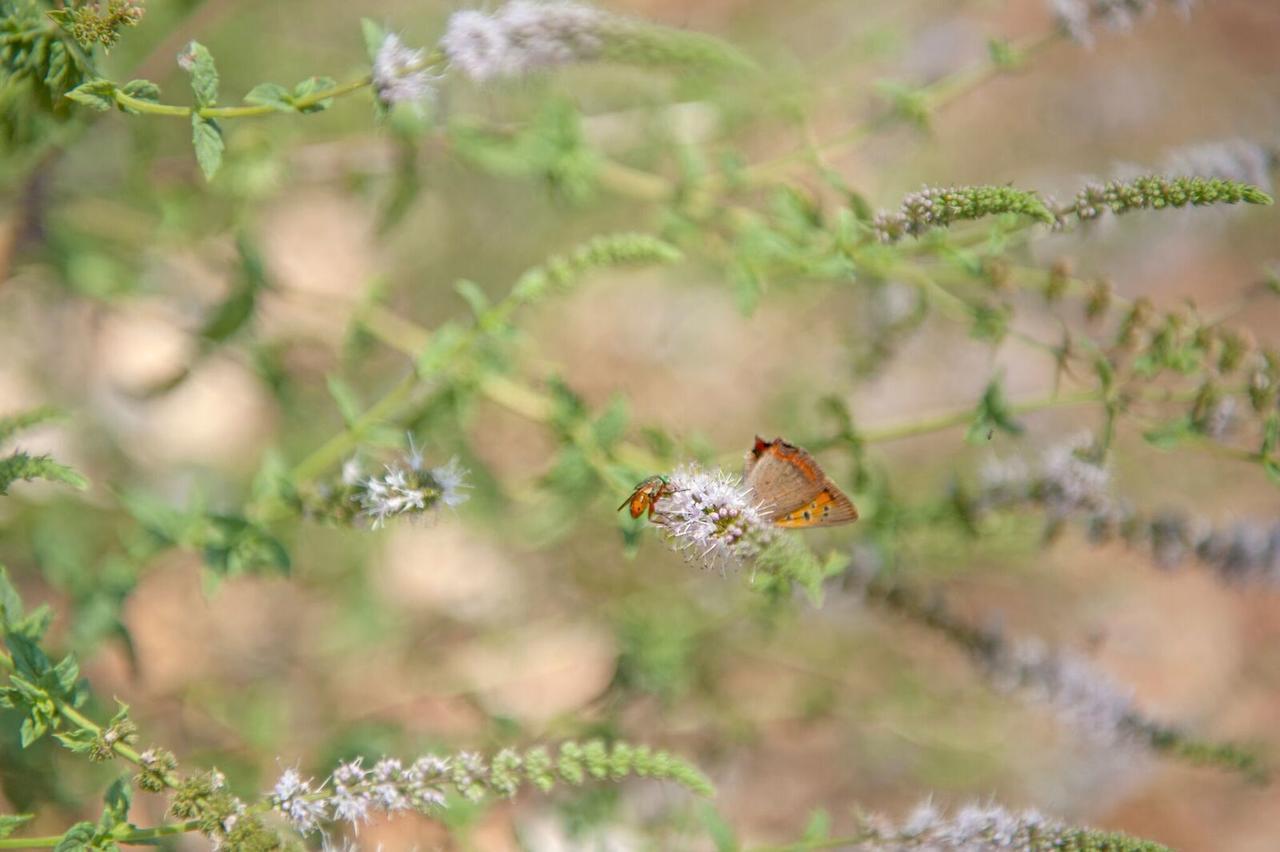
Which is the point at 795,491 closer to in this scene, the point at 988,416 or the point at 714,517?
the point at 714,517

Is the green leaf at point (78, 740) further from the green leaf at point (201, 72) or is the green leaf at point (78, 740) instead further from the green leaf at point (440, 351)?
the green leaf at point (201, 72)

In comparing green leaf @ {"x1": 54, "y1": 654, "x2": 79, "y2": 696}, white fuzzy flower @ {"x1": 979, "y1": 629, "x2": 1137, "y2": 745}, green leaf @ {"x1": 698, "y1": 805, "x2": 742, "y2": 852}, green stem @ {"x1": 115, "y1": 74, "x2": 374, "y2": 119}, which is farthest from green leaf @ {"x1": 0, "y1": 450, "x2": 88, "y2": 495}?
white fuzzy flower @ {"x1": 979, "y1": 629, "x2": 1137, "y2": 745}

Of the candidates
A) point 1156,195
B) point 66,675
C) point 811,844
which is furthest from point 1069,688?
point 66,675

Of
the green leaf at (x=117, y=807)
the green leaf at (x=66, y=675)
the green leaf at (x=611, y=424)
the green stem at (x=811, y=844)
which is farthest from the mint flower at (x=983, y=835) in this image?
the green leaf at (x=66, y=675)

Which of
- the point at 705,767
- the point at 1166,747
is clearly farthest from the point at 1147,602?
the point at 705,767

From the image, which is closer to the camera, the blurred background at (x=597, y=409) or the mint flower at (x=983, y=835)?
the mint flower at (x=983, y=835)

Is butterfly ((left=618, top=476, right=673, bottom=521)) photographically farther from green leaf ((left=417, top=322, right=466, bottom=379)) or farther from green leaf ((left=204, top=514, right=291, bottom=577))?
green leaf ((left=204, top=514, right=291, bottom=577))
